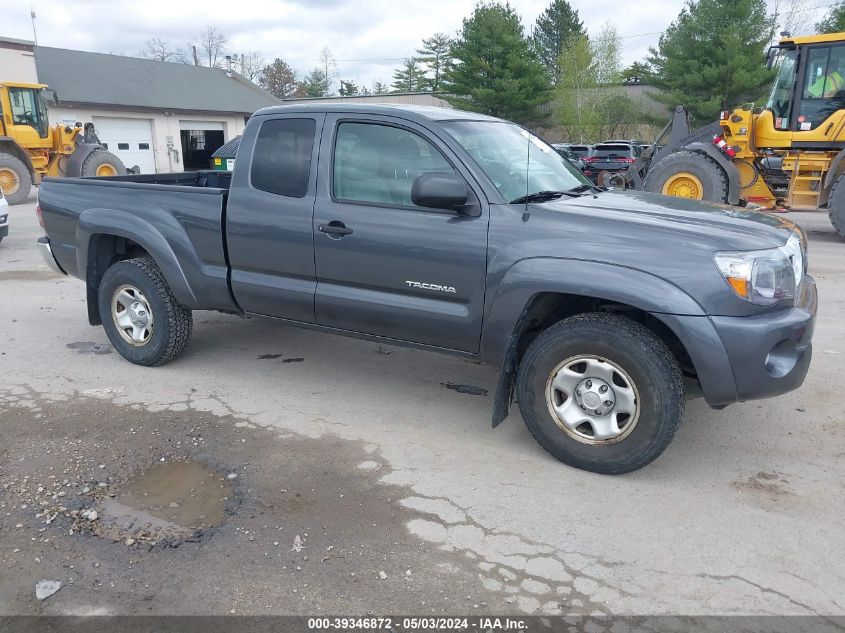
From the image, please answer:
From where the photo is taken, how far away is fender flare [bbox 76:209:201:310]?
5.00 meters

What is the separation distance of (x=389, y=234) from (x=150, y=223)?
2067 millimetres

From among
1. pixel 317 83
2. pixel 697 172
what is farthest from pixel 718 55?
pixel 317 83

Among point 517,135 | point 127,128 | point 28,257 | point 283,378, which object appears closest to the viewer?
point 517,135

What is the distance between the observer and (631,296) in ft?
11.2

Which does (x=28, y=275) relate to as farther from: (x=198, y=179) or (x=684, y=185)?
(x=684, y=185)

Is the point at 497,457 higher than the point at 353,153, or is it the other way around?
the point at 353,153

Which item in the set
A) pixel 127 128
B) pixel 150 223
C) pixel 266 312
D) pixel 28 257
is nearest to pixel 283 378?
pixel 266 312

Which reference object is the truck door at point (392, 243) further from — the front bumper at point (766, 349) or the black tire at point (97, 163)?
the black tire at point (97, 163)

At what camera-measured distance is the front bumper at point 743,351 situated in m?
3.31

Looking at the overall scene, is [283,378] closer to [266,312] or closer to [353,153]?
[266,312]

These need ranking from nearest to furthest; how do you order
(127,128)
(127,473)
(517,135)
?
1. (127,473)
2. (517,135)
3. (127,128)

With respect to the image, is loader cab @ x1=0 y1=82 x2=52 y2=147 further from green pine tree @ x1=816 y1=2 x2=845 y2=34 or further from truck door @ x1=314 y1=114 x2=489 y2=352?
green pine tree @ x1=816 y1=2 x2=845 y2=34

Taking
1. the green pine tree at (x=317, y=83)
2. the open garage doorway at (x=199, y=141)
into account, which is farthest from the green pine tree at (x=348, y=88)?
the open garage doorway at (x=199, y=141)

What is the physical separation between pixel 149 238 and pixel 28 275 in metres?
5.15
